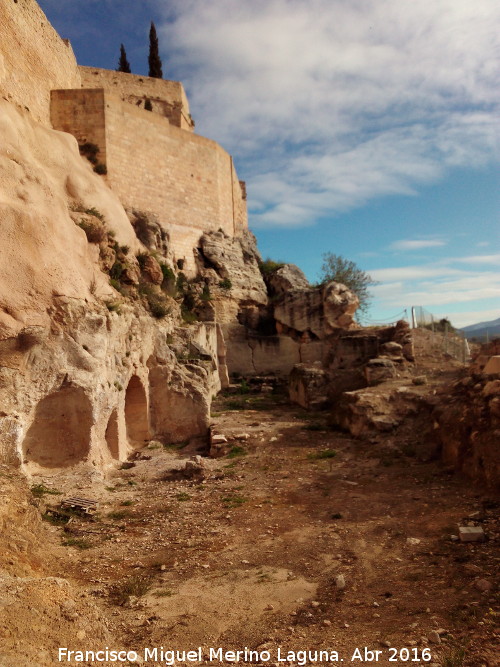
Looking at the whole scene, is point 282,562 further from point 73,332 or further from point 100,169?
point 100,169

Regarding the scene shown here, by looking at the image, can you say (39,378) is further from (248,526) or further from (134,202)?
(134,202)

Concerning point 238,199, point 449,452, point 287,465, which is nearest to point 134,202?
point 238,199

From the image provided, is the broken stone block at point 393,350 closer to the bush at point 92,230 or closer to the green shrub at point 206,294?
the green shrub at point 206,294

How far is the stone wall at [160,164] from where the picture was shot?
1789 centimetres

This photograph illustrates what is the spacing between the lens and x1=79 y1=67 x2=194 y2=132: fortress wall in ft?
72.9

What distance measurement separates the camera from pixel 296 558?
6180mm

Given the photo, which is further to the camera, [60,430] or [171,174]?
[171,174]

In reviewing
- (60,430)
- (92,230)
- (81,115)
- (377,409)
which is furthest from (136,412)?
(81,115)

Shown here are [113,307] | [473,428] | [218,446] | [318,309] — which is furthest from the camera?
[318,309]

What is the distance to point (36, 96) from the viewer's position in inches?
629

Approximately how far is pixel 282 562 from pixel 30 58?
55.1 ft

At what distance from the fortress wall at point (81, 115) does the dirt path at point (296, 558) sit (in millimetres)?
13202

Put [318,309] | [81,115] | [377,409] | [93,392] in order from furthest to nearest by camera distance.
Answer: [318,309] → [81,115] → [377,409] → [93,392]

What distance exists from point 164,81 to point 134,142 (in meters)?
7.11
